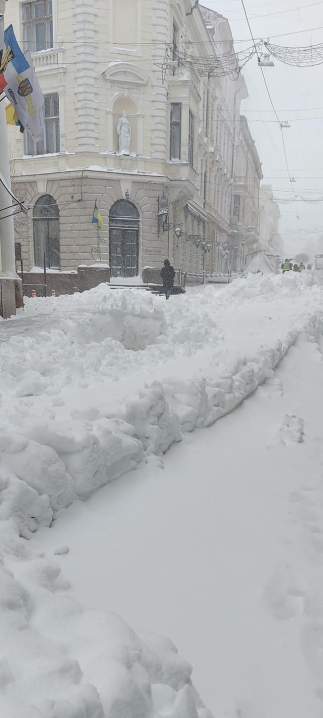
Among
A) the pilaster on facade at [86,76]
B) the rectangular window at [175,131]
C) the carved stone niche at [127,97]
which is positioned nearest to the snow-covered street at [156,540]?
the pilaster on facade at [86,76]

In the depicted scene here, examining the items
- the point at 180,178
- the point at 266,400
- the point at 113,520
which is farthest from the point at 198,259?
the point at 113,520

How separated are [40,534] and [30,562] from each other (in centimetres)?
48

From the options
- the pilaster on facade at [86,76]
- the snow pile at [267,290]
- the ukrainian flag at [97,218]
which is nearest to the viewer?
the snow pile at [267,290]

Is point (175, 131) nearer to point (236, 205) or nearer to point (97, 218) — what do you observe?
point (97, 218)

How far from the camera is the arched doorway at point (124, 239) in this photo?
20.5 m

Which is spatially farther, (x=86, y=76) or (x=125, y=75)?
(x=125, y=75)

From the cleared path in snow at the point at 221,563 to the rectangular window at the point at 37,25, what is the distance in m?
21.4

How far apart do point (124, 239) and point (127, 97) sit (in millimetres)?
5386

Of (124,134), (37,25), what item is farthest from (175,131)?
(37,25)

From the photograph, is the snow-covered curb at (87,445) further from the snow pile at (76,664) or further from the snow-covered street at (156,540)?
the snow pile at (76,664)

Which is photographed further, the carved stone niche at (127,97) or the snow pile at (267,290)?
the carved stone niche at (127,97)

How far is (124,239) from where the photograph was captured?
67.7 feet

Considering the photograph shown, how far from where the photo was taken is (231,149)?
133 feet

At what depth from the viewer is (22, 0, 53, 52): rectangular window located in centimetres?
2012
